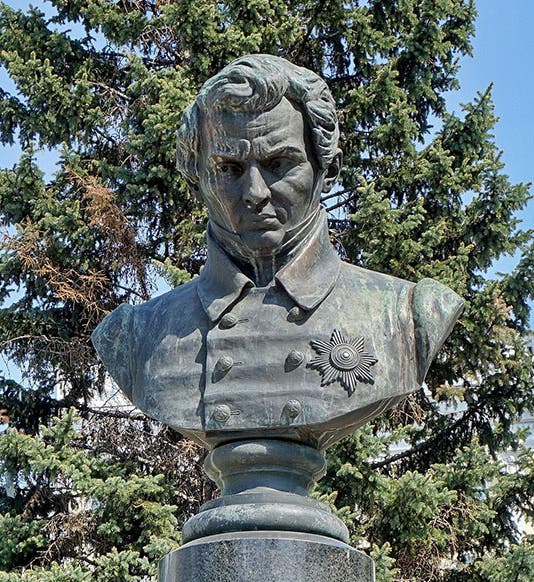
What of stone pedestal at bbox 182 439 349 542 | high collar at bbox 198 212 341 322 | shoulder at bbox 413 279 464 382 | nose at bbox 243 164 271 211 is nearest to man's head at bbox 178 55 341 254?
nose at bbox 243 164 271 211

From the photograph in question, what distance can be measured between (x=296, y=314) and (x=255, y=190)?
1.48 feet

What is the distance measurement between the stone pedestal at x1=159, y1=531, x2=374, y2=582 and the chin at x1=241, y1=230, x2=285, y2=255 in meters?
0.99

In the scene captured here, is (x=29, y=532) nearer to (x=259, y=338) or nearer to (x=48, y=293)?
(x=48, y=293)

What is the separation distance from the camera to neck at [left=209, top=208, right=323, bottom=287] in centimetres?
427

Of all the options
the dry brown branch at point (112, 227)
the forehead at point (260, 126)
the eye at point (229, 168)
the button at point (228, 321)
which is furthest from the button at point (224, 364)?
the dry brown branch at point (112, 227)

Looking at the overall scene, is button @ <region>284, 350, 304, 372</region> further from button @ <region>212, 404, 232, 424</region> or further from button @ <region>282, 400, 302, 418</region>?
button @ <region>212, 404, 232, 424</region>

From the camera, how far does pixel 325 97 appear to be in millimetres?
4375

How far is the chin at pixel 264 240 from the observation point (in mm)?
4195

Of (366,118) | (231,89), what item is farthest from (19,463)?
(231,89)

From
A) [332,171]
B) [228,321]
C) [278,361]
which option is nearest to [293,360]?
[278,361]

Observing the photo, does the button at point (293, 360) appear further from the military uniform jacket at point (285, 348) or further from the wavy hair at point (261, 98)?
the wavy hair at point (261, 98)

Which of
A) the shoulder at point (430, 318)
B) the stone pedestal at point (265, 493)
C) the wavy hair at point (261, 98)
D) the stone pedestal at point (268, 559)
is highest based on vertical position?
the wavy hair at point (261, 98)

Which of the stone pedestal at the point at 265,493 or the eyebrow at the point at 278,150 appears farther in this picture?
the eyebrow at the point at 278,150

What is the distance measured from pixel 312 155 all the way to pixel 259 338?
68 centimetres
